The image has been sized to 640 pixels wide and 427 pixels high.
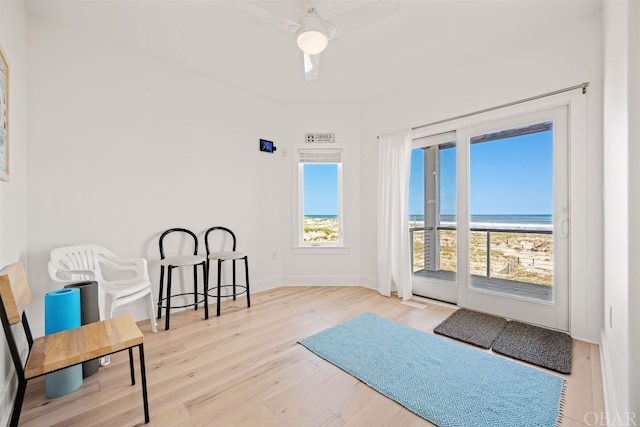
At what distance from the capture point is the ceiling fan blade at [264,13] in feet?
5.55

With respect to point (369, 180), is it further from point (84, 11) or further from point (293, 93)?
point (84, 11)

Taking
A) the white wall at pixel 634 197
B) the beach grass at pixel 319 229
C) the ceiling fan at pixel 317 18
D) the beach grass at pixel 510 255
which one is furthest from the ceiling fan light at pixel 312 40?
the beach grass at pixel 319 229

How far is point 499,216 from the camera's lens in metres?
2.85

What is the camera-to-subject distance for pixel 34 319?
7.33 feet

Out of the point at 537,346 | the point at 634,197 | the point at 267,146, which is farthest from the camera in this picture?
the point at 267,146

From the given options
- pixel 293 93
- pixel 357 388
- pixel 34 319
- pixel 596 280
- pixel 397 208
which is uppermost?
pixel 293 93

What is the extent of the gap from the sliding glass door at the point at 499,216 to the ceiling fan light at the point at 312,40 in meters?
1.94

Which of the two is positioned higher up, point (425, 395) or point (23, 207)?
point (23, 207)

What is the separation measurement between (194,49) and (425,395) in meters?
3.40

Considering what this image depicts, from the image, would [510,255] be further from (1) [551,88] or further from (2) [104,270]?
(2) [104,270]

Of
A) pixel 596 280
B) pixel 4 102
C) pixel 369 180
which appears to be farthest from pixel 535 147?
pixel 4 102

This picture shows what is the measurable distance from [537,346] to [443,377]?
0.96 meters

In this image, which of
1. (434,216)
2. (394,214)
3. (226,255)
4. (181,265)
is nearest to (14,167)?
(181,265)

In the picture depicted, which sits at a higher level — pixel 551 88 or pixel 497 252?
pixel 551 88
